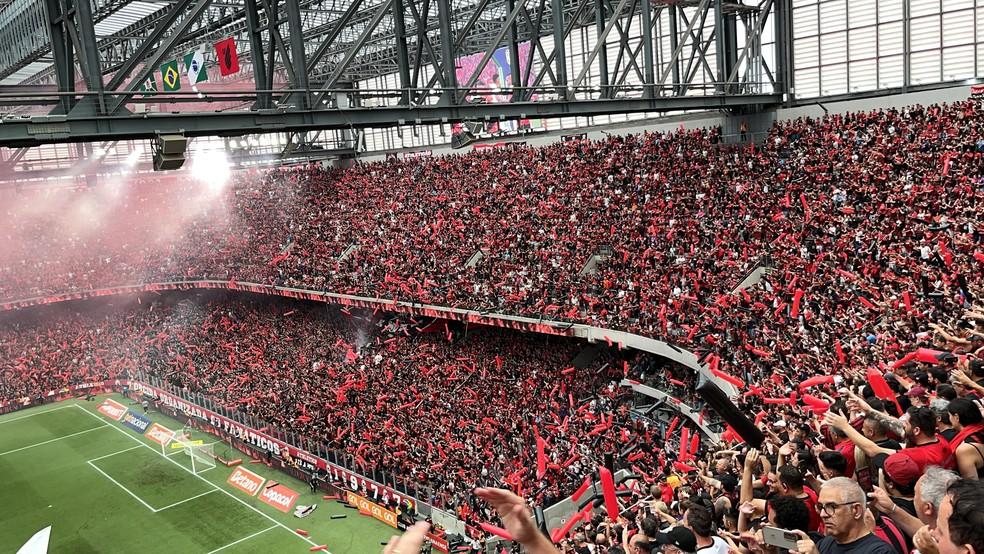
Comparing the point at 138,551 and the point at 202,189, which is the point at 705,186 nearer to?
the point at 138,551

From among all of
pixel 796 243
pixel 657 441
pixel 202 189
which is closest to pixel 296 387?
pixel 657 441

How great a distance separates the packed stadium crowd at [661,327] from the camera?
5.42 metres

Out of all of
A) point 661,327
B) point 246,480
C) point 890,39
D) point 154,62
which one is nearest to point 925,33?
point 890,39

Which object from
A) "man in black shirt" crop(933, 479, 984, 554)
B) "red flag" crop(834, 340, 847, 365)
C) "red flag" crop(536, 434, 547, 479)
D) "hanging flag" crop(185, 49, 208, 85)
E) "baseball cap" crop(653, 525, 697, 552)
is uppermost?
"hanging flag" crop(185, 49, 208, 85)

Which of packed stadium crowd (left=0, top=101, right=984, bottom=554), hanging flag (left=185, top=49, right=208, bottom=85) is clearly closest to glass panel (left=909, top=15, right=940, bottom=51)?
packed stadium crowd (left=0, top=101, right=984, bottom=554)

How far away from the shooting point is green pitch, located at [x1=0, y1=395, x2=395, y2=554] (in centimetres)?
2197

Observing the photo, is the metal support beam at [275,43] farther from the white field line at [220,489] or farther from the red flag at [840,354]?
the white field line at [220,489]

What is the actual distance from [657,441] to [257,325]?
25.7 meters

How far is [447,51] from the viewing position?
51.2ft

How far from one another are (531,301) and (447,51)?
428 inches

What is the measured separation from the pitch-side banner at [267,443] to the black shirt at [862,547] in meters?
18.8

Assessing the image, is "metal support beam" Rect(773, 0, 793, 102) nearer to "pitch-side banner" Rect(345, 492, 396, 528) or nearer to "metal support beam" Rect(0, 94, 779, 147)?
"metal support beam" Rect(0, 94, 779, 147)

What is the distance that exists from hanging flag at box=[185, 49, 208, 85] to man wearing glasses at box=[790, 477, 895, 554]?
18485mm

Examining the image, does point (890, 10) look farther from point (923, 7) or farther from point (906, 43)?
point (906, 43)
